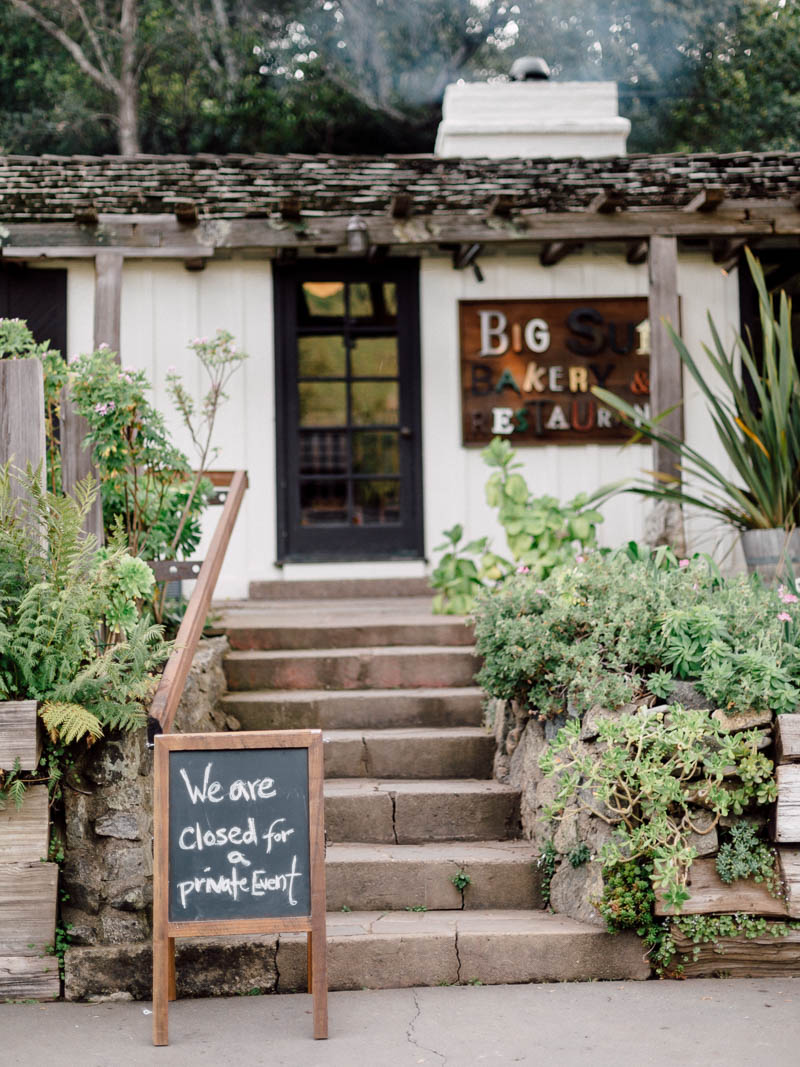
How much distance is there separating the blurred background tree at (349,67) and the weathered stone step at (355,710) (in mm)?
14070

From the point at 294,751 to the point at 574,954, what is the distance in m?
1.24

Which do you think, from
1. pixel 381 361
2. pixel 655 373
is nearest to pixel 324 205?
pixel 381 361

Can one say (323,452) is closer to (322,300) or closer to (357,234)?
(322,300)

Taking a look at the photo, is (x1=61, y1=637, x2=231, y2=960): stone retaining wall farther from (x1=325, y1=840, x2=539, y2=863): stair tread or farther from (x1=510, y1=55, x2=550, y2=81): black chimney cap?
(x1=510, y1=55, x2=550, y2=81): black chimney cap

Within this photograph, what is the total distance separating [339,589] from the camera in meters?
7.83

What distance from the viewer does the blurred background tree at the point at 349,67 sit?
1755 cm

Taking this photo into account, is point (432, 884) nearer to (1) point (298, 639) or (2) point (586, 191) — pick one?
(1) point (298, 639)

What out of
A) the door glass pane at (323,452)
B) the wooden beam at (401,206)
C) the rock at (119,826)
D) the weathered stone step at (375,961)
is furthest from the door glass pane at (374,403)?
the weathered stone step at (375,961)

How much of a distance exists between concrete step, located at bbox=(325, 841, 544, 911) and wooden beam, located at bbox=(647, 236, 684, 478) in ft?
11.1

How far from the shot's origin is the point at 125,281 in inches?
317

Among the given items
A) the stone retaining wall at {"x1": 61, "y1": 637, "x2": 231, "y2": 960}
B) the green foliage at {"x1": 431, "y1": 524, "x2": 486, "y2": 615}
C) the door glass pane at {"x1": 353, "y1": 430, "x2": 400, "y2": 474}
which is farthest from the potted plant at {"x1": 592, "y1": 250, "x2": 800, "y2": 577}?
the stone retaining wall at {"x1": 61, "y1": 637, "x2": 231, "y2": 960}

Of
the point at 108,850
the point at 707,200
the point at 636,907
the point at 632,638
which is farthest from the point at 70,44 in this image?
the point at 636,907

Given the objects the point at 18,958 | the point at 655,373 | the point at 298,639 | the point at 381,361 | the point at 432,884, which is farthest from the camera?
the point at 381,361

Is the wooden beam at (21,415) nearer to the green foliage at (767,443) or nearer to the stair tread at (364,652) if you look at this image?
the stair tread at (364,652)
